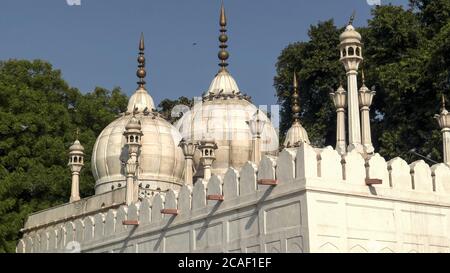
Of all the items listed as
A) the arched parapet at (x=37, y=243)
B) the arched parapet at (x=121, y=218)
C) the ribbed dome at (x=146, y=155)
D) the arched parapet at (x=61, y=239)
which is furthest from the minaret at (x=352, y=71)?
the arched parapet at (x=37, y=243)

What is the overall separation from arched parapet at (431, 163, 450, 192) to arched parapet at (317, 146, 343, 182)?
2.63 m

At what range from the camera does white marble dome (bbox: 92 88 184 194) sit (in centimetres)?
3341

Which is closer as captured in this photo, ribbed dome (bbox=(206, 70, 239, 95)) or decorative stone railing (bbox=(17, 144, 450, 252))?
decorative stone railing (bbox=(17, 144, 450, 252))

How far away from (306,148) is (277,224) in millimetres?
1735

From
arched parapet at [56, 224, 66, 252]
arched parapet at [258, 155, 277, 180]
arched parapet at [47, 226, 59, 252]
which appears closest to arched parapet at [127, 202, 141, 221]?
arched parapet at [56, 224, 66, 252]

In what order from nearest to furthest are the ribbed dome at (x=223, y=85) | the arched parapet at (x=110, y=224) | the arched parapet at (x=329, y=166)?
the arched parapet at (x=329, y=166) → the arched parapet at (x=110, y=224) → the ribbed dome at (x=223, y=85)

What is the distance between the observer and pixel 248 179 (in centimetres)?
2105

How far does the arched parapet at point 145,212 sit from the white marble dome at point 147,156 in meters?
8.09

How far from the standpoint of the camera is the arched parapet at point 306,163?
1936 centimetres

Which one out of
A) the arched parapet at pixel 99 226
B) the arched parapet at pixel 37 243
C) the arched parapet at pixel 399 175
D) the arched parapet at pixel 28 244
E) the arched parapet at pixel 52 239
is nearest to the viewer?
the arched parapet at pixel 399 175

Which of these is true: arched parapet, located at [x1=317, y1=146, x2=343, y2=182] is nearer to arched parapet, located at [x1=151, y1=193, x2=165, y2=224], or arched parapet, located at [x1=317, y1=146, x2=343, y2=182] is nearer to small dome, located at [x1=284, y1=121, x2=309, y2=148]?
arched parapet, located at [x1=151, y1=193, x2=165, y2=224]

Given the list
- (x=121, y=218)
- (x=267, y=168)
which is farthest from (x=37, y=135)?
(x=267, y=168)

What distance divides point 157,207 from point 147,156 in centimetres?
958

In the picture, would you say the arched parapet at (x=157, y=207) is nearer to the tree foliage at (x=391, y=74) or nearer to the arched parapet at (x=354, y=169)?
Answer: the arched parapet at (x=354, y=169)
